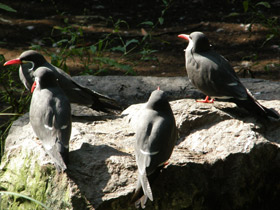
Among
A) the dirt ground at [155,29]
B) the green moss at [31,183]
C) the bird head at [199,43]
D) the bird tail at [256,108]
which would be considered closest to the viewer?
the green moss at [31,183]

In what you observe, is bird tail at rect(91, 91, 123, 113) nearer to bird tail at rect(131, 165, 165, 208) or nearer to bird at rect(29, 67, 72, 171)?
bird at rect(29, 67, 72, 171)

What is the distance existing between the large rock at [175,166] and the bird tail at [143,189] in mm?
108

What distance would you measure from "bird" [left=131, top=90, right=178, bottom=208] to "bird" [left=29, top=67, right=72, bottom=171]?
1.62ft

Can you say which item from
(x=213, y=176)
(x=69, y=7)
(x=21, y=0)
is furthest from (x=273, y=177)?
(x=21, y=0)

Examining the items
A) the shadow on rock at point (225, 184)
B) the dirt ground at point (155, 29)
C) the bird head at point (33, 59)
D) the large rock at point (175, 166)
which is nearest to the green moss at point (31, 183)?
the large rock at point (175, 166)

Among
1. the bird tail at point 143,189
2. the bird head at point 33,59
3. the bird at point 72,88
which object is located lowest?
the bird at point 72,88

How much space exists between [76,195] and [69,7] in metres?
6.15

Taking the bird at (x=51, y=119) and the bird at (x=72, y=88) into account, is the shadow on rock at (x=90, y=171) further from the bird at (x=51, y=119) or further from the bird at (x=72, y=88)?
the bird at (x=72, y=88)

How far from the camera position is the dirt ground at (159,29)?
21.7 ft

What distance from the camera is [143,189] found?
2.71m

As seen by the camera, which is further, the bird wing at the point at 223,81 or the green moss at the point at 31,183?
the bird wing at the point at 223,81

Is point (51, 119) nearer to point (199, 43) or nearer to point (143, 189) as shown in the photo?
point (143, 189)

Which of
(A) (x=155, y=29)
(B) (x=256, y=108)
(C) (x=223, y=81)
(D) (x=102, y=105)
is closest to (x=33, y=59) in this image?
(D) (x=102, y=105)

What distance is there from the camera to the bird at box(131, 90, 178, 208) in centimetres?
276
